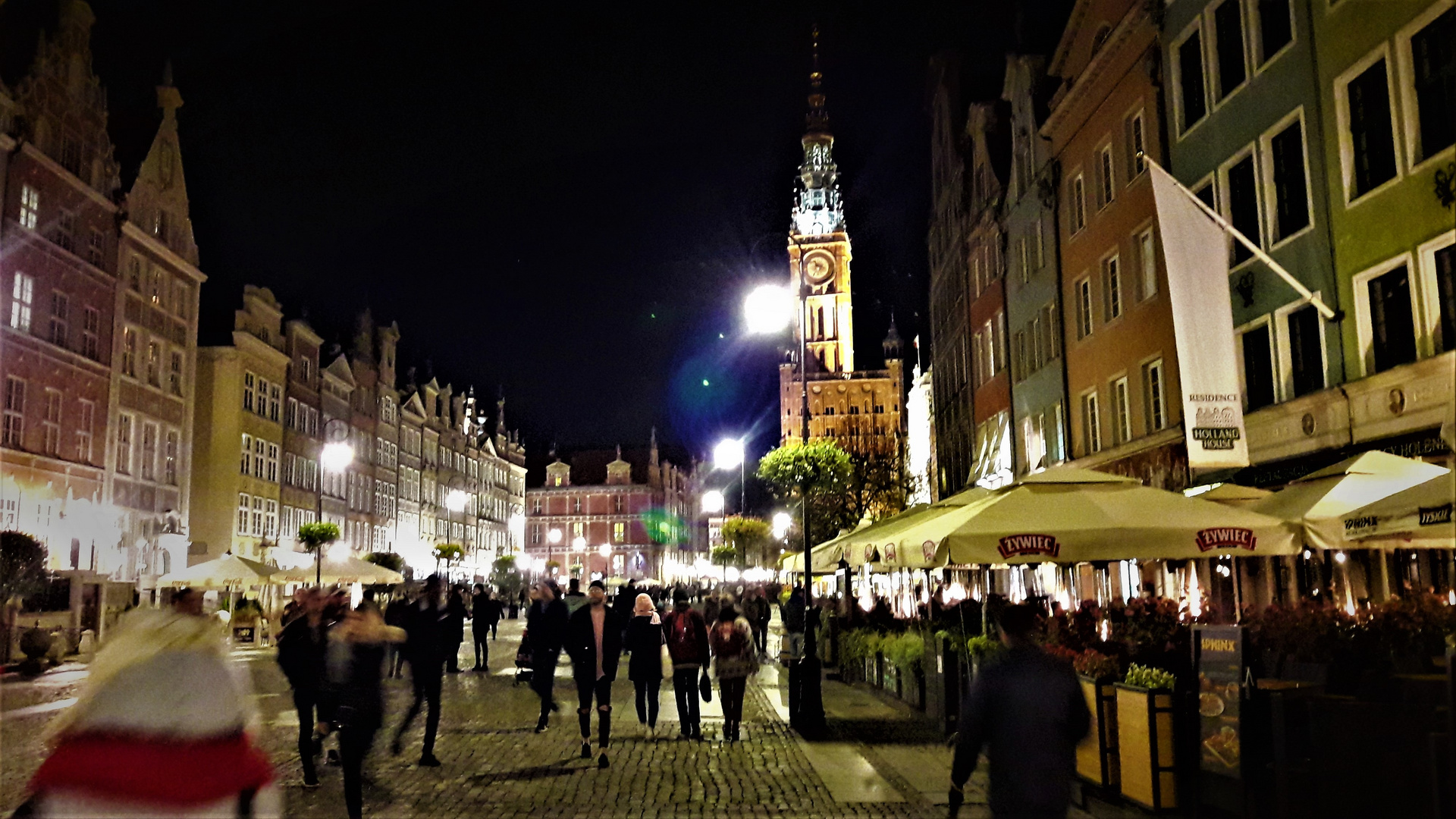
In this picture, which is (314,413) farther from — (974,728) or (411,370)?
(974,728)

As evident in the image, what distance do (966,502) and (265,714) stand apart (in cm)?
1062

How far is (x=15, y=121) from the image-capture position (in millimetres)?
34625

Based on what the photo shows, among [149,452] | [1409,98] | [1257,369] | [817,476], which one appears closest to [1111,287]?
[1257,369]

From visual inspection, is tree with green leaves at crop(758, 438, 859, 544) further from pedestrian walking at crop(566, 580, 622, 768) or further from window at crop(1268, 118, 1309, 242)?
window at crop(1268, 118, 1309, 242)

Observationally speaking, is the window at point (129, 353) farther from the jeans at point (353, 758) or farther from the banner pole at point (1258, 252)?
the jeans at point (353, 758)

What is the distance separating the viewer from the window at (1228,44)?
20.4 meters

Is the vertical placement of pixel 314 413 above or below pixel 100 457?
above

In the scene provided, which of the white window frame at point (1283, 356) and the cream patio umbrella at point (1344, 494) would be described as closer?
the cream patio umbrella at point (1344, 494)

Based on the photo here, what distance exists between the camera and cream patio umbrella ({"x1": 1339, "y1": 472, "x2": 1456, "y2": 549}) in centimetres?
982

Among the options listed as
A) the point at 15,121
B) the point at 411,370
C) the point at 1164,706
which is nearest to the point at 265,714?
the point at 1164,706

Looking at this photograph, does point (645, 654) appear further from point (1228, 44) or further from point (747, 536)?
point (747, 536)

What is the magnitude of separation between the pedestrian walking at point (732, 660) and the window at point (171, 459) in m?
34.1

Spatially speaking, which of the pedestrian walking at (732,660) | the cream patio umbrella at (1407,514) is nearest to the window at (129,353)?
the pedestrian walking at (732,660)

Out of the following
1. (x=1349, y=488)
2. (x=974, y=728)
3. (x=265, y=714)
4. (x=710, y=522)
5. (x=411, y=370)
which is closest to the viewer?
(x=974, y=728)
